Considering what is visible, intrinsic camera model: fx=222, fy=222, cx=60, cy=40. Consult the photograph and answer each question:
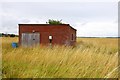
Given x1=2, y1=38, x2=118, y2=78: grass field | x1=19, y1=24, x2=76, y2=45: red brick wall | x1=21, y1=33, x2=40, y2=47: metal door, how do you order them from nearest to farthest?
x1=2, y1=38, x2=118, y2=78: grass field
x1=19, y1=24, x2=76, y2=45: red brick wall
x1=21, y1=33, x2=40, y2=47: metal door

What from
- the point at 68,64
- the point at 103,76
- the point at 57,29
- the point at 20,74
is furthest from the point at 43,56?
the point at 57,29

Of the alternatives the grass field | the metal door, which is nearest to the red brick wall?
the metal door

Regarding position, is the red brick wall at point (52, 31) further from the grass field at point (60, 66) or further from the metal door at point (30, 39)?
the grass field at point (60, 66)

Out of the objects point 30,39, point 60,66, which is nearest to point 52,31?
point 30,39

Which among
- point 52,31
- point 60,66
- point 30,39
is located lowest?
point 60,66

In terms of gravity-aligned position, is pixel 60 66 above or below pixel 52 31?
below

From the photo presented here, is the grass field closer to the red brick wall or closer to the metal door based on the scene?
the red brick wall

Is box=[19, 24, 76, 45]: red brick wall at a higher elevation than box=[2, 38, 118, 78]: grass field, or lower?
higher

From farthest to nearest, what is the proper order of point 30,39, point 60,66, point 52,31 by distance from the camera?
1. point 30,39
2. point 52,31
3. point 60,66

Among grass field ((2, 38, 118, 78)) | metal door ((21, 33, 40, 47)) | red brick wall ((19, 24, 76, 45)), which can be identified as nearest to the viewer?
grass field ((2, 38, 118, 78))

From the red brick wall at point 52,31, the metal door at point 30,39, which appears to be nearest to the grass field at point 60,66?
the red brick wall at point 52,31

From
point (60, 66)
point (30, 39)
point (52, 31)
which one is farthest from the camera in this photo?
point (30, 39)

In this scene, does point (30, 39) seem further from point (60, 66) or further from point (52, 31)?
point (60, 66)

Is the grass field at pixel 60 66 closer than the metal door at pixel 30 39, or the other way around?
the grass field at pixel 60 66
